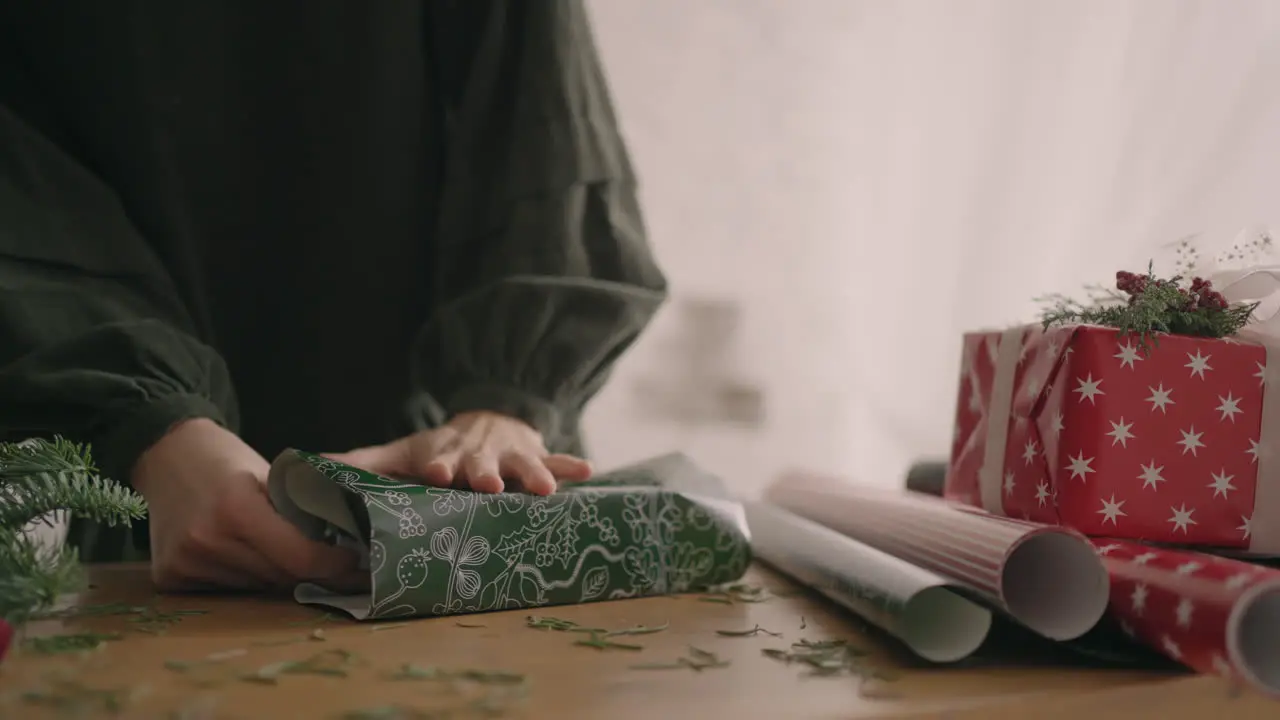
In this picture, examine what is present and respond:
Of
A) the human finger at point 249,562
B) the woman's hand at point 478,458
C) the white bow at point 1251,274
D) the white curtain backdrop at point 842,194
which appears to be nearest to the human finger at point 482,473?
the woman's hand at point 478,458

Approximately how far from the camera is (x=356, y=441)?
74 centimetres

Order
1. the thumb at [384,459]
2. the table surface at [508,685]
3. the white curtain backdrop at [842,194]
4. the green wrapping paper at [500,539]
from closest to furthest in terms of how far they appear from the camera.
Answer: the table surface at [508,685], the green wrapping paper at [500,539], the thumb at [384,459], the white curtain backdrop at [842,194]

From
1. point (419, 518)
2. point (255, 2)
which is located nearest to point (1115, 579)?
point (419, 518)

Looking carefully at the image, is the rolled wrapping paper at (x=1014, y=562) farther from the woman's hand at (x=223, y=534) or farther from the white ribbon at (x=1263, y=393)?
the woman's hand at (x=223, y=534)

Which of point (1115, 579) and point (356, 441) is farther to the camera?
point (356, 441)

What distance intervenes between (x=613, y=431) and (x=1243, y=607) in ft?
3.42

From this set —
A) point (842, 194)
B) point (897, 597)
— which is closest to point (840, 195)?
point (842, 194)

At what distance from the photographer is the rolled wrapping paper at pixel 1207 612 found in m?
0.32

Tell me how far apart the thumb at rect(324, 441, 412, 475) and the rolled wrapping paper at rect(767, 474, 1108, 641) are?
27cm

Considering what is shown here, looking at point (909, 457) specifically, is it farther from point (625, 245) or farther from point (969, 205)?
point (625, 245)

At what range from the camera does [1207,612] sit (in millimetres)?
324

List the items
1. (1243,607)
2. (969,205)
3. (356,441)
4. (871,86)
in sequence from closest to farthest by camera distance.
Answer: (1243,607), (356,441), (969,205), (871,86)

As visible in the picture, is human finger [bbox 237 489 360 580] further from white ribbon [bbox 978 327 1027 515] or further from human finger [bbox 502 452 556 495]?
white ribbon [bbox 978 327 1027 515]

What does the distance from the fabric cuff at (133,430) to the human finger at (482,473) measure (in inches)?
6.2
